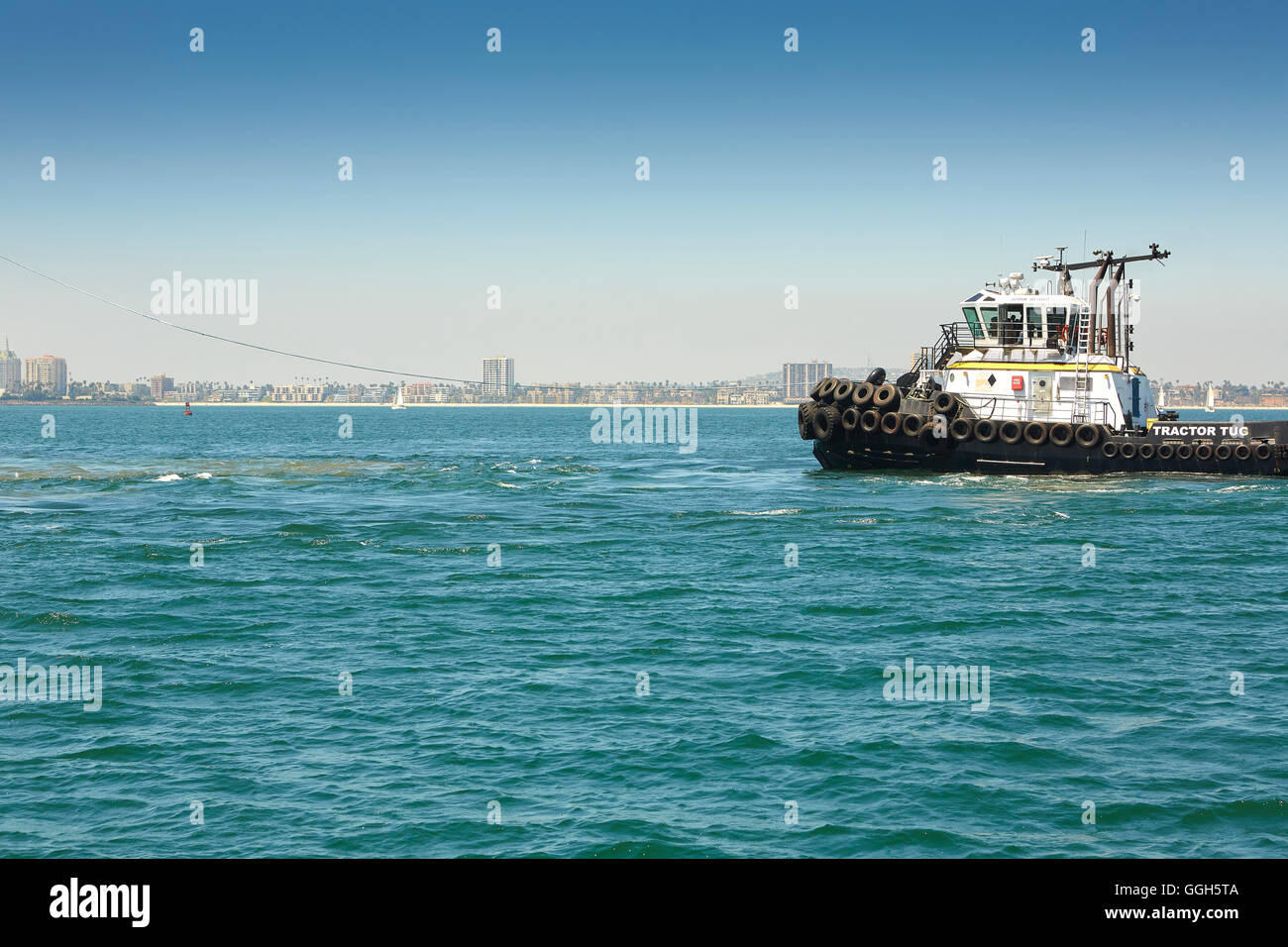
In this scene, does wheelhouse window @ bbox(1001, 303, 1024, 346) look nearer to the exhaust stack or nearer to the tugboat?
the tugboat

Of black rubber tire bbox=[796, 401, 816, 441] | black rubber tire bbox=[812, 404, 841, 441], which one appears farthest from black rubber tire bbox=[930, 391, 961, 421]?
black rubber tire bbox=[796, 401, 816, 441]

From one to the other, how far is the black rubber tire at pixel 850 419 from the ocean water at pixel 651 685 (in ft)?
42.5

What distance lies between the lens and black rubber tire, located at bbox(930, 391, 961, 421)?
171ft

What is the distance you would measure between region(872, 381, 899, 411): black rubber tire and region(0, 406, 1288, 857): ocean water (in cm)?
1227

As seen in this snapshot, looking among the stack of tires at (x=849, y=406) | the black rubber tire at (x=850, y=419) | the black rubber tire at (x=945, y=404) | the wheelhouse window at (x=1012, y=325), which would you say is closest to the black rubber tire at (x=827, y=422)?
the stack of tires at (x=849, y=406)

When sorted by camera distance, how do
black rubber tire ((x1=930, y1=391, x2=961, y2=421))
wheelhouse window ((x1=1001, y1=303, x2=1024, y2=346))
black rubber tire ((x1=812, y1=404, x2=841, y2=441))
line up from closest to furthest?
black rubber tire ((x1=930, y1=391, x2=961, y2=421)) → wheelhouse window ((x1=1001, y1=303, x2=1024, y2=346)) → black rubber tire ((x1=812, y1=404, x2=841, y2=441))

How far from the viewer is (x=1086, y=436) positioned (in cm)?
5122

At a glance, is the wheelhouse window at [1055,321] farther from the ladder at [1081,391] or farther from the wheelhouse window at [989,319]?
the wheelhouse window at [989,319]

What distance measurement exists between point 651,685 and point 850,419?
37.7 metres

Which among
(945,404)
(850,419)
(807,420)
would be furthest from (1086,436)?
(807,420)

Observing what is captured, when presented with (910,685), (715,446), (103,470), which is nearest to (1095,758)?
(910,685)

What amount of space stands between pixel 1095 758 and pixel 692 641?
29.9 feet

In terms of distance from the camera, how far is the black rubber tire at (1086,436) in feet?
168

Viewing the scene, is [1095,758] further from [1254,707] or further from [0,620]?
[0,620]
